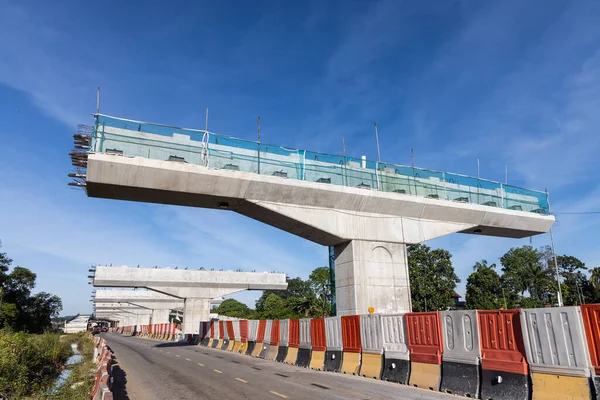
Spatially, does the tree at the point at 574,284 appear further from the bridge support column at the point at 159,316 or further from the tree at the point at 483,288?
the bridge support column at the point at 159,316

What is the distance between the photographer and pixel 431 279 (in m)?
59.5

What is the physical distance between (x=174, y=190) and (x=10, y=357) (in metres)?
8.86

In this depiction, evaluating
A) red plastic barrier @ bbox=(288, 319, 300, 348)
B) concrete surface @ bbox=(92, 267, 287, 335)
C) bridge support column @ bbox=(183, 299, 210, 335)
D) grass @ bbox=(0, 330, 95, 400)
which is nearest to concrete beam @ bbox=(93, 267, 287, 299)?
concrete surface @ bbox=(92, 267, 287, 335)

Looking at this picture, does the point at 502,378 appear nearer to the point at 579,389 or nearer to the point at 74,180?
the point at 579,389

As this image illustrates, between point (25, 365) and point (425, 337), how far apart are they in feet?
52.3

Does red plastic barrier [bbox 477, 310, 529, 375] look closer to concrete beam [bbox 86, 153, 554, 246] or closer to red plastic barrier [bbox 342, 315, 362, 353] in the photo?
red plastic barrier [bbox 342, 315, 362, 353]

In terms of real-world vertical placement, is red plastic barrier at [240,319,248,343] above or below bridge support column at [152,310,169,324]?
below

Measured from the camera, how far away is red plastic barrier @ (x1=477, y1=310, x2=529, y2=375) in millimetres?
8258

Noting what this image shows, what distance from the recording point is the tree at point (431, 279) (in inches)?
2283

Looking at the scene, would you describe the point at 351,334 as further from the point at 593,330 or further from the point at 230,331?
the point at 230,331

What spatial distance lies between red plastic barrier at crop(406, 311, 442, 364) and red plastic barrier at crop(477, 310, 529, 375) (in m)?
1.33

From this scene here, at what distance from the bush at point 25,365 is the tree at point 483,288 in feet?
209

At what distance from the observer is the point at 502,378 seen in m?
8.46

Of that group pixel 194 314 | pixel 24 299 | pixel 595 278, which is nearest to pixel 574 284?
pixel 595 278
